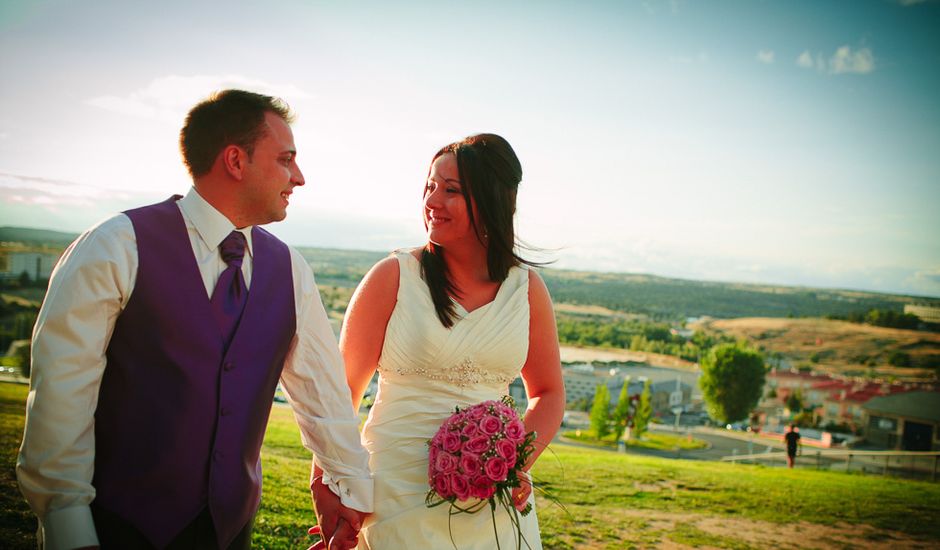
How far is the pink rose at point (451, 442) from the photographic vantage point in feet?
8.25

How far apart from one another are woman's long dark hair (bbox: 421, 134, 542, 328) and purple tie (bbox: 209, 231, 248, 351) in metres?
1.09

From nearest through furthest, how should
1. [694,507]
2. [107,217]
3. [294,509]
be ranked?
1. [107,217]
2. [294,509]
3. [694,507]

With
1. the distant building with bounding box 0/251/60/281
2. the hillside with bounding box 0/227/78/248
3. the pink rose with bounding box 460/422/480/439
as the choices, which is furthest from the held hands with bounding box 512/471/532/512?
the distant building with bounding box 0/251/60/281

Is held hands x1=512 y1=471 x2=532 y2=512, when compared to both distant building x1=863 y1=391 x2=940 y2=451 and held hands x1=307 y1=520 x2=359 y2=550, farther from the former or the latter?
distant building x1=863 y1=391 x2=940 y2=451

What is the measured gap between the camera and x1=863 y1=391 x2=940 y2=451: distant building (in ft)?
117

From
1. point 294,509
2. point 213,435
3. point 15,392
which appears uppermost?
point 213,435

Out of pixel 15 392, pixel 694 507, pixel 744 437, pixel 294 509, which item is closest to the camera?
pixel 294 509

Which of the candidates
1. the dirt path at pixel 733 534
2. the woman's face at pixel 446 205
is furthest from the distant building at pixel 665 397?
the woman's face at pixel 446 205

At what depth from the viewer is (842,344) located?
76.4m

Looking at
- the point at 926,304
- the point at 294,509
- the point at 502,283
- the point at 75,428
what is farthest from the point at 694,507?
the point at 926,304

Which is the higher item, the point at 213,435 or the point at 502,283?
the point at 502,283

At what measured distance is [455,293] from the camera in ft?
10.6

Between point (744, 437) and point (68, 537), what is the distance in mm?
50559

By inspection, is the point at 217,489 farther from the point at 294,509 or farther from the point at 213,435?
the point at 294,509
